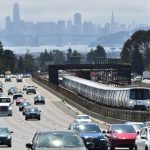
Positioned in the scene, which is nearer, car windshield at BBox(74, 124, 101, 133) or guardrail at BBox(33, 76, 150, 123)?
car windshield at BBox(74, 124, 101, 133)

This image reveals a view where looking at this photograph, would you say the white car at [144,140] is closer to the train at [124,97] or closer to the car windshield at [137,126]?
the car windshield at [137,126]

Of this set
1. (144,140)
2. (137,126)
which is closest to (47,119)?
(137,126)

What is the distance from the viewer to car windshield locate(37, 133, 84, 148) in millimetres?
18297

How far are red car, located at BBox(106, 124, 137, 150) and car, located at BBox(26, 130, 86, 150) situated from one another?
13524 mm

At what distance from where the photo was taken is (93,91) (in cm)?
9275

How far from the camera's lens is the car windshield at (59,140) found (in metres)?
18.3

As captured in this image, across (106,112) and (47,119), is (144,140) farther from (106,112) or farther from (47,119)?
(47,119)

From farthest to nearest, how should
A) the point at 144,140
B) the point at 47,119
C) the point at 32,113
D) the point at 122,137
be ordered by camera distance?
the point at 47,119 < the point at 32,113 < the point at 122,137 < the point at 144,140

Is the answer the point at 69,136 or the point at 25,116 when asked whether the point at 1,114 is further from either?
the point at 69,136

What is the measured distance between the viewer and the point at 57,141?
60.6 feet

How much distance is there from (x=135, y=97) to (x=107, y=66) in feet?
284

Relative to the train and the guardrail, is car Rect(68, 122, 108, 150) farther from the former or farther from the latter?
the train

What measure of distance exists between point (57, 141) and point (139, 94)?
51972mm

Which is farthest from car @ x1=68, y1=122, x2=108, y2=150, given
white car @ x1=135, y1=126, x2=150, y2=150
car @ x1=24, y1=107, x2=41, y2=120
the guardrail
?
car @ x1=24, y1=107, x2=41, y2=120
